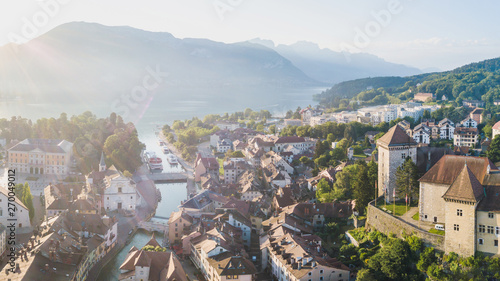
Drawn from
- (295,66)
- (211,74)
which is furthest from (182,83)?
(295,66)

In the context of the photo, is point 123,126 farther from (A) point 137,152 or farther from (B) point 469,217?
(B) point 469,217

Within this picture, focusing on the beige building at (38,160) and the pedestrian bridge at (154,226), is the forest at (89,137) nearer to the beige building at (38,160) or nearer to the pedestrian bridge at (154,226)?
the beige building at (38,160)

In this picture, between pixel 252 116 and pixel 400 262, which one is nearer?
pixel 400 262

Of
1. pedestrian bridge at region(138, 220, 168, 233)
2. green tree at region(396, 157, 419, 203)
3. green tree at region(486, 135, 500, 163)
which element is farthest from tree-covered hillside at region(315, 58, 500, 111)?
pedestrian bridge at region(138, 220, 168, 233)

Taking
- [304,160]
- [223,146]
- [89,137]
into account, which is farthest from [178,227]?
[223,146]

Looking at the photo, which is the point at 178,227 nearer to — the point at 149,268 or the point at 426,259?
the point at 149,268

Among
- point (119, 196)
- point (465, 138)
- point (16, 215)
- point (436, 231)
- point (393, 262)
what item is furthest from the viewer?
point (465, 138)
